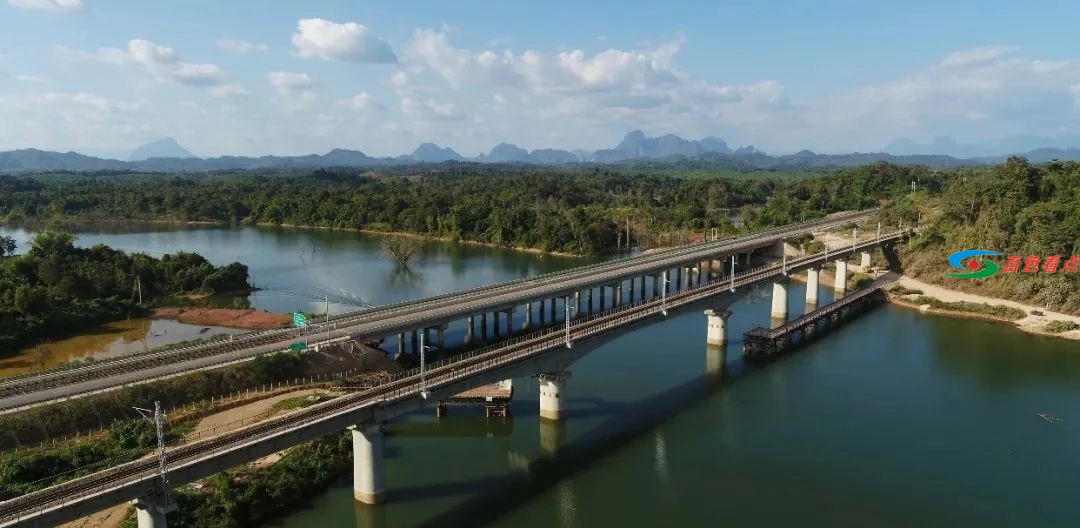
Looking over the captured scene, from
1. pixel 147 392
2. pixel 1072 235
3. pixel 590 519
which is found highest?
pixel 1072 235

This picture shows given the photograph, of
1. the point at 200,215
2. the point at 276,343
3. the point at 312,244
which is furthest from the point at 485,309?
the point at 200,215

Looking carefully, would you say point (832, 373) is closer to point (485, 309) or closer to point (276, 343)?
point (485, 309)

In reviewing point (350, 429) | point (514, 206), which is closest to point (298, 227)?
point (514, 206)

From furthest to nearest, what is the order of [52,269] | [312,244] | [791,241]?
[312,244] < [791,241] < [52,269]

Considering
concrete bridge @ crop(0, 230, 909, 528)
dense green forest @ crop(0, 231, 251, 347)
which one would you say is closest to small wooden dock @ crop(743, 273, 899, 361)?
concrete bridge @ crop(0, 230, 909, 528)

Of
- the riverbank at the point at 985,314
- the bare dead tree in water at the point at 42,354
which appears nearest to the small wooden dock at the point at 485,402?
the bare dead tree in water at the point at 42,354
